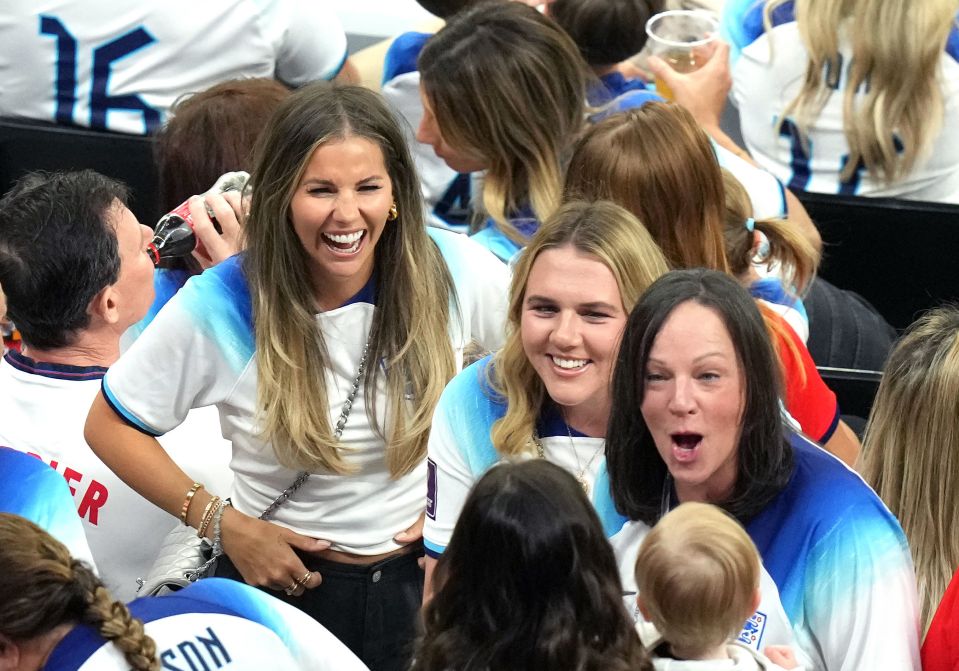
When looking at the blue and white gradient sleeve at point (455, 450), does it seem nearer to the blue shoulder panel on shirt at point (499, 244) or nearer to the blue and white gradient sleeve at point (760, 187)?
the blue shoulder panel on shirt at point (499, 244)

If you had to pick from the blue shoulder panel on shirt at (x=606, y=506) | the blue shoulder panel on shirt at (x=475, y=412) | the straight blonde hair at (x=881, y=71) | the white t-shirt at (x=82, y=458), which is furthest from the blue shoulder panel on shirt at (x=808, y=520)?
the straight blonde hair at (x=881, y=71)

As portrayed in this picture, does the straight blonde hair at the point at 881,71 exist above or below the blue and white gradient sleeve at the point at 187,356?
above

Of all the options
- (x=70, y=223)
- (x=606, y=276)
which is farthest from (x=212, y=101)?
(x=606, y=276)

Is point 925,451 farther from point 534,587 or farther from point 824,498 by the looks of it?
point 534,587

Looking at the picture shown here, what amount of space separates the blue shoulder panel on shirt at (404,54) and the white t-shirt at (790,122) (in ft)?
2.79

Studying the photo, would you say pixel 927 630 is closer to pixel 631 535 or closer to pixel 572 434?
pixel 631 535

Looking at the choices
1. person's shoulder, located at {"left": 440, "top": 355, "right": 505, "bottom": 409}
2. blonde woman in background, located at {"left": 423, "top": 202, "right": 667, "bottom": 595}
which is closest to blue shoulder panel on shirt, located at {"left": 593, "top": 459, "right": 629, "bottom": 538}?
blonde woman in background, located at {"left": 423, "top": 202, "right": 667, "bottom": 595}

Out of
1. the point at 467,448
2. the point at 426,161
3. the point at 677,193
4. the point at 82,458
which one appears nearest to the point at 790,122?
the point at 426,161

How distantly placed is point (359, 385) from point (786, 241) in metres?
0.92

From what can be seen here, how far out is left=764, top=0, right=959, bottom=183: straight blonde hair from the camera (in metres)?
3.52

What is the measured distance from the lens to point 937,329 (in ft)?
7.11

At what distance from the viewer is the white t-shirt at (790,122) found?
3699 mm

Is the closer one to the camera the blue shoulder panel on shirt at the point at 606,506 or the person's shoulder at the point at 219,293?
the blue shoulder panel on shirt at the point at 606,506

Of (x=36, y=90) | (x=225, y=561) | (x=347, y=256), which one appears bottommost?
(x=225, y=561)
